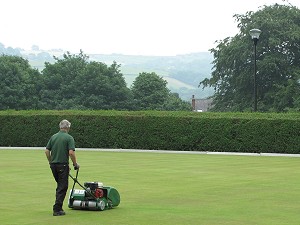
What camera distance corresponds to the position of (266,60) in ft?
203

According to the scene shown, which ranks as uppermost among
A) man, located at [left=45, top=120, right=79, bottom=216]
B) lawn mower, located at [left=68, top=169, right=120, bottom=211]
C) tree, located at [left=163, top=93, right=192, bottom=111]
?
man, located at [left=45, top=120, right=79, bottom=216]

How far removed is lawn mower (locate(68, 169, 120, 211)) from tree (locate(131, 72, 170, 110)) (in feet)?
251

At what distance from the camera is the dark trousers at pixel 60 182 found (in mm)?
13070

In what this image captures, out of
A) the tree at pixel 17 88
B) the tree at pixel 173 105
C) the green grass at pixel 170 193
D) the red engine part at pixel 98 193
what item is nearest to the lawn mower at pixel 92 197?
the red engine part at pixel 98 193

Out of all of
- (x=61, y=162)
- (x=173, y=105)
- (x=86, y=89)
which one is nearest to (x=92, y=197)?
(x=61, y=162)

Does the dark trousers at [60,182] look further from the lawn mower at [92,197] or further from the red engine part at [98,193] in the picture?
the red engine part at [98,193]

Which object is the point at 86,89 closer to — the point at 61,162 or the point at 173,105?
the point at 173,105

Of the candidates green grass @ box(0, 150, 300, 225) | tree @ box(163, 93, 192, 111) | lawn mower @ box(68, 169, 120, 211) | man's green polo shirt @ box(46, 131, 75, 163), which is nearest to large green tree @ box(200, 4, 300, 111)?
tree @ box(163, 93, 192, 111)

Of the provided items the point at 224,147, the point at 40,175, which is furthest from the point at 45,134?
the point at 40,175

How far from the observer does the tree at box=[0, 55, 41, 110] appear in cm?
8256

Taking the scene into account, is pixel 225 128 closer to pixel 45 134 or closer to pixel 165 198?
pixel 45 134

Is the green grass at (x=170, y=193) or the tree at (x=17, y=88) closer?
the green grass at (x=170, y=193)

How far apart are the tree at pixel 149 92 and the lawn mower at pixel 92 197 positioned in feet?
251

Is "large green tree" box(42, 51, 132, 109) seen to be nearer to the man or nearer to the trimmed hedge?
the trimmed hedge
